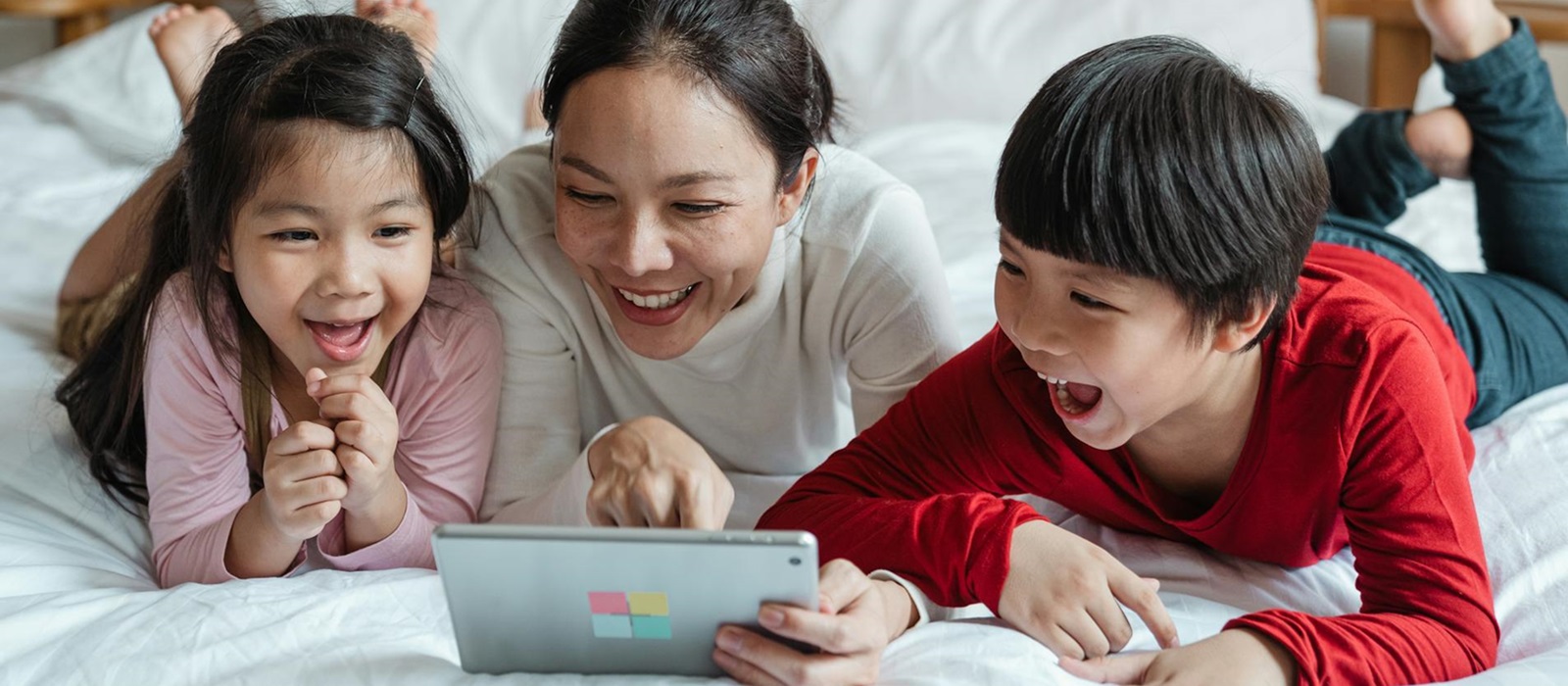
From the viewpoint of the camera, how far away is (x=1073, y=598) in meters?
0.86

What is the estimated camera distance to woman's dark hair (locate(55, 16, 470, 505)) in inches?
38.4

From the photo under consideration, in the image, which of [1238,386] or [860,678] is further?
[1238,386]

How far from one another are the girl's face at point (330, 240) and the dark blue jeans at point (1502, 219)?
878mm

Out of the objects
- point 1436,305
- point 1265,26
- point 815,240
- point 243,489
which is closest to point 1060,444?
point 815,240

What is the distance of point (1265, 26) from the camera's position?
6.96 feet

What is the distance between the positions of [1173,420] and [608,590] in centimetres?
46

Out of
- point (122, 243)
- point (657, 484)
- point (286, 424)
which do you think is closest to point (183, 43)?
point (122, 243)

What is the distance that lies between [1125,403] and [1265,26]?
1.42 metres

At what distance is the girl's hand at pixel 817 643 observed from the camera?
0.75 m

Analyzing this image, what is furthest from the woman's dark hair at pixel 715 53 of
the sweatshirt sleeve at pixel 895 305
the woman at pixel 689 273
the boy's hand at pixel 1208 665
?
the boy's hand at pixel 1208 665

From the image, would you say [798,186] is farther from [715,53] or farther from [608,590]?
[608,590]

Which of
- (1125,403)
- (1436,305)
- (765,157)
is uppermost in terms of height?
(765,157)

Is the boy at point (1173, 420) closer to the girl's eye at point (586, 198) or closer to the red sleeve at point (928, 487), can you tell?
the red sleeve at point (928, 487)

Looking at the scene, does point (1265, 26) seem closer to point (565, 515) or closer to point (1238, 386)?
point (1238, 386)
